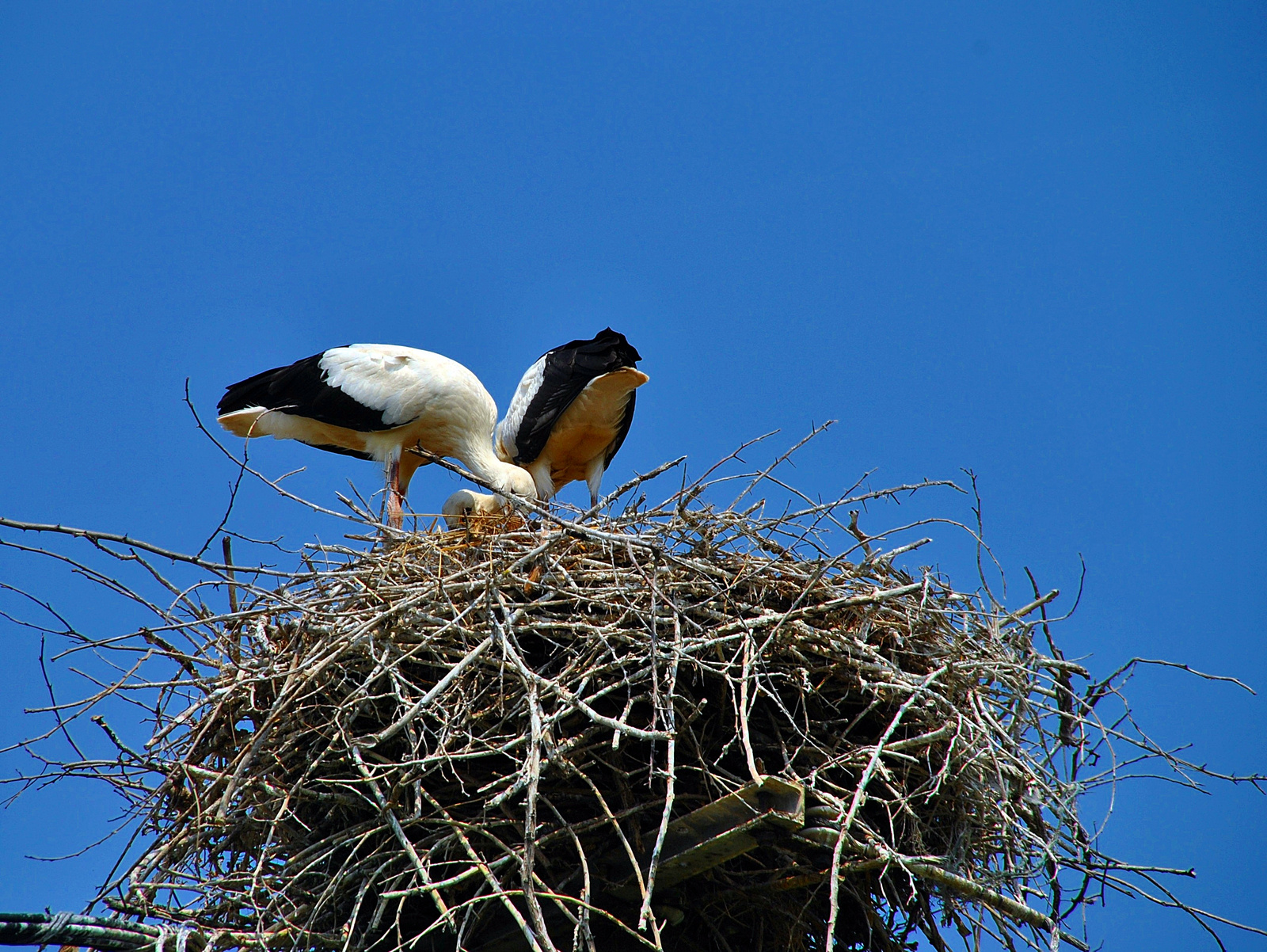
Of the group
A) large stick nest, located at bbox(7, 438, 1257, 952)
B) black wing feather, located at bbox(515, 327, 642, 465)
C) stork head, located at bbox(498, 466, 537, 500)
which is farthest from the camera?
black wing feather, located at bbox(515, 327, 642, 465)

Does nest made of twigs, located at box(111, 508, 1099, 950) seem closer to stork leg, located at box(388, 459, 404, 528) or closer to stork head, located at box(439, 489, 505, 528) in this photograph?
stork head, located at box(439, 489, 505, 528)

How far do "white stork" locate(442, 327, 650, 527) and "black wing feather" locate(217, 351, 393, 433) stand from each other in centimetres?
88

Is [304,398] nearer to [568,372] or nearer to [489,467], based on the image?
[489,467]

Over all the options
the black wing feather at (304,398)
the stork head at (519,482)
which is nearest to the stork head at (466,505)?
the stork head at (519,482)

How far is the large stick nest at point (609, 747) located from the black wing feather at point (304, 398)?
2.49 m

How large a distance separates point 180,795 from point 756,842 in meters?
2.04

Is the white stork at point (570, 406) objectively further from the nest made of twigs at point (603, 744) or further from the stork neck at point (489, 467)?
the nest made of twigs at point (603, 744)

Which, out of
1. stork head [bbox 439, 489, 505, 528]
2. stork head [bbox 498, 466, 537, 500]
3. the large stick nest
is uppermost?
stork head [bbox 498, 466, 537, 500]

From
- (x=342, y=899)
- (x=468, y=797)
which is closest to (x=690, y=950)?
(x=468, y=797)

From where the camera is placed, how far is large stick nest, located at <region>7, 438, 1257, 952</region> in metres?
3.72

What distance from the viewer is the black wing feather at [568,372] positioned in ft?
23.2

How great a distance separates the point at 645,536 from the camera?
4.15 m

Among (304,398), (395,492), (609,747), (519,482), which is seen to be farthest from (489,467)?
(609,747)

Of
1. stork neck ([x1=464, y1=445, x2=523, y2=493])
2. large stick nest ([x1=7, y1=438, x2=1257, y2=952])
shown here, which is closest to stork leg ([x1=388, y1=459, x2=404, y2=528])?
stork neck ([x1=464, y1=445, x2=523, y2=493])
